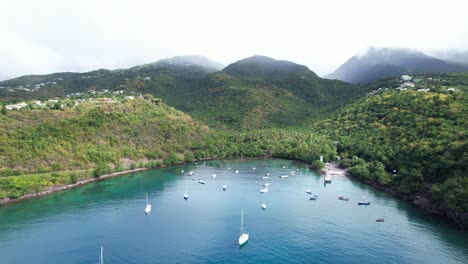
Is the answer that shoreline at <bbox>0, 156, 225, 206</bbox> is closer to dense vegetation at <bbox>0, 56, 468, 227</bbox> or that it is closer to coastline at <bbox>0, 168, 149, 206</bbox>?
coastline at <bbox>0, 168, 149, 206</bbox>

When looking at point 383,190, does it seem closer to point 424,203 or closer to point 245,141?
point 424,203

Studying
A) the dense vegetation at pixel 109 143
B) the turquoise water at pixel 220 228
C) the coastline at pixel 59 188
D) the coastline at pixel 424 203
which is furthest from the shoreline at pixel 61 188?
the coastline at pixel 424 203

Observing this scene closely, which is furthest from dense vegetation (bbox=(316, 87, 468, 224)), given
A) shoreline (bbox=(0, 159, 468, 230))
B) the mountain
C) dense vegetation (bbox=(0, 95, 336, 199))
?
dense vegetation (bbox=(0, 95, 336, 199))

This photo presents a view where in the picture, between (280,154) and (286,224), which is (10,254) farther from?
(280,154)

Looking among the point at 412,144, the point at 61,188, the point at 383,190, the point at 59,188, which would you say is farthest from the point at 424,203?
the point at 59,188

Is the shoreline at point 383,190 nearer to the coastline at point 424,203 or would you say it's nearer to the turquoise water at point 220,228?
the coastline at point 424,203
